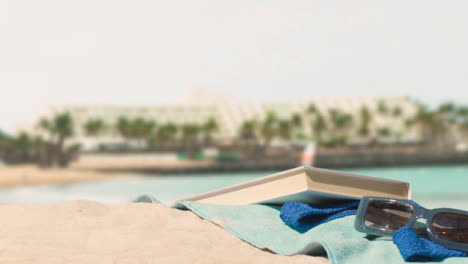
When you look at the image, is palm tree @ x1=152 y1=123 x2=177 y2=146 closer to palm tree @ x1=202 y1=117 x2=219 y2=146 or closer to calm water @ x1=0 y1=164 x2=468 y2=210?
palm tree @ x1=202 y1=117 x2=219 y2=146

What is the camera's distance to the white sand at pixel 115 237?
8.68ft

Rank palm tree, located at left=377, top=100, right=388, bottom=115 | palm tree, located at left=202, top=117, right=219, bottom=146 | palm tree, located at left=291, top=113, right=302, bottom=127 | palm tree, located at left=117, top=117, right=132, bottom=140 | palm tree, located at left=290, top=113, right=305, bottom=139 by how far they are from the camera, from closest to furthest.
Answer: palm tree, located at left=117, top=117, right=132, bottom=140, palm tree, located at left=202, top=117, right=219, bottom=146, palm tree, located at left=290, top=113, right=305, bottom=139, palm tree, located at left=291, top=113, right=302, bottom=127, palm tree, located at left=377, top=100, right=388, bottom=115

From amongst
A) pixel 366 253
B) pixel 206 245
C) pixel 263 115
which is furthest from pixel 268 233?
pixel 263 115

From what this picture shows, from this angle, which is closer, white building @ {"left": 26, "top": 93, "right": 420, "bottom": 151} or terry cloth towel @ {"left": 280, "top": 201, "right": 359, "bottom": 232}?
terry cloth towel @ {"left": 280, "top": 201, "right": 359, "bottom": 232}

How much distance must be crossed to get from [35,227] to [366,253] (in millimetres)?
1630

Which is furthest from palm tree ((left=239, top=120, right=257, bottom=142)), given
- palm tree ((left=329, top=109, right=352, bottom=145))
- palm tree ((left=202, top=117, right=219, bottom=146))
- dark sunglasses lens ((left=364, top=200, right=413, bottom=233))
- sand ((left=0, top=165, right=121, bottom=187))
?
dark sunglasses lens ((left=364, top=200, right=413, bottom=233))

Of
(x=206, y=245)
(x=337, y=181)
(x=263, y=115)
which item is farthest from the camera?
(x=263, y=115)

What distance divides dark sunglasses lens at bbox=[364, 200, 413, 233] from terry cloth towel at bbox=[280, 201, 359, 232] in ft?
0.97

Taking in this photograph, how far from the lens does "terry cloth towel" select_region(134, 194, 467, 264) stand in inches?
105

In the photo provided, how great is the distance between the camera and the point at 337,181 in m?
3.13

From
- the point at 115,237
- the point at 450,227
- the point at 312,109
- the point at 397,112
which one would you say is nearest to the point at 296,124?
the point at 312,109

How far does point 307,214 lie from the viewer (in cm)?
310

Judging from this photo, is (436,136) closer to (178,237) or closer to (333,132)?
(333,132)

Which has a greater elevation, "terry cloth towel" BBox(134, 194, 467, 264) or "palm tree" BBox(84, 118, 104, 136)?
"terry cloth towel" BBox(134, 194, 467, 264)
